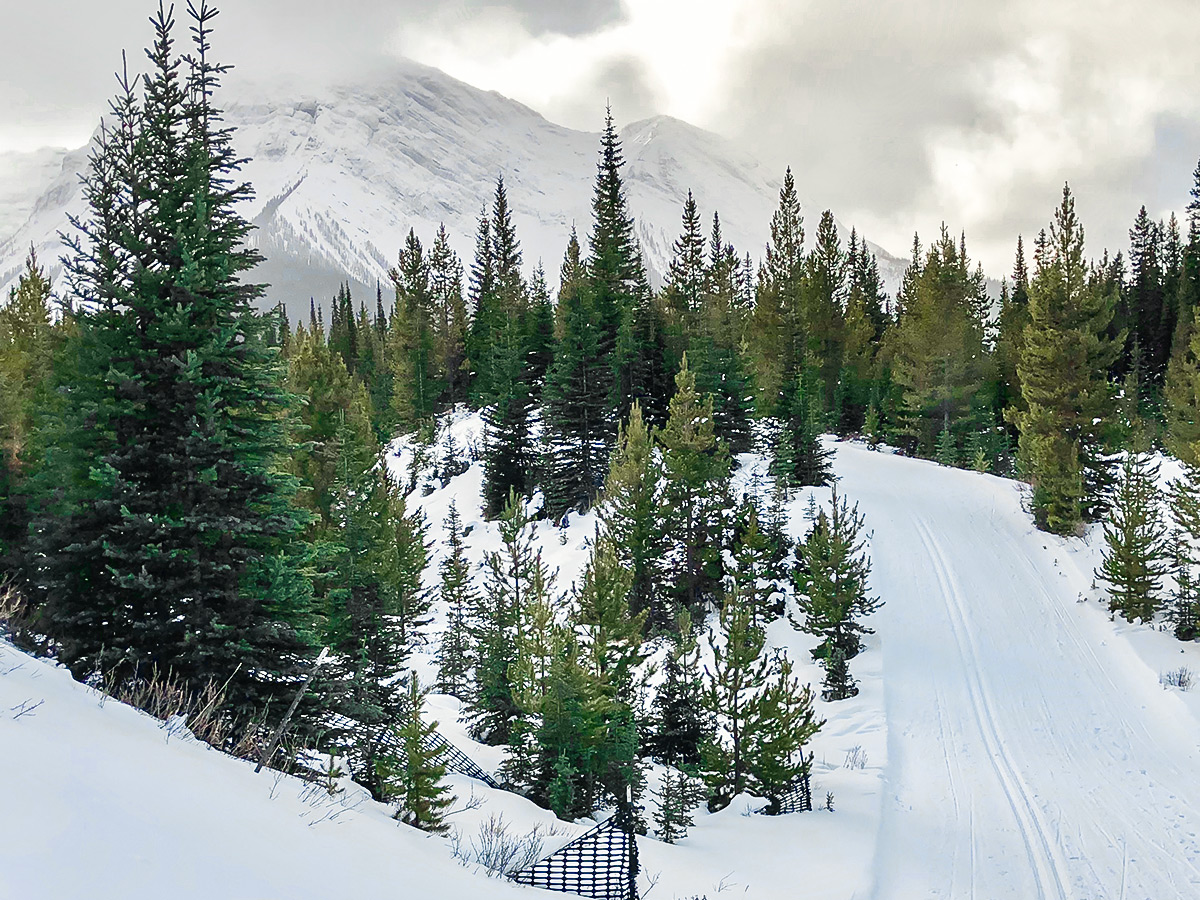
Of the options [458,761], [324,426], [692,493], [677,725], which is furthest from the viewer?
[324,426]

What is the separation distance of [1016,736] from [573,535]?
1989cm

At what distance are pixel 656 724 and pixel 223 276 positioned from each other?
41.5 ft

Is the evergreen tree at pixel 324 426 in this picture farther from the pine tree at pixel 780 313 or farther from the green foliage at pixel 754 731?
the pine tree at pixel 780 313

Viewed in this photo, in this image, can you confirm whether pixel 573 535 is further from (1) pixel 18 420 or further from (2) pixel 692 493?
(1) pixel 18 420

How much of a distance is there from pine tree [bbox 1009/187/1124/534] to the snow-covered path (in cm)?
191

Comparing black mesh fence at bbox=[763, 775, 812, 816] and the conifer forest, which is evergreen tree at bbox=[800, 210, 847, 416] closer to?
the conifer forest

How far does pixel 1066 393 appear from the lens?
86.3 feet

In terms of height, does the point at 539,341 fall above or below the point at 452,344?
below

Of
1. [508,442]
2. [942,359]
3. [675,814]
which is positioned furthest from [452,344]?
[675,814]

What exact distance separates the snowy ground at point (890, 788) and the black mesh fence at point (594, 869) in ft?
2.79

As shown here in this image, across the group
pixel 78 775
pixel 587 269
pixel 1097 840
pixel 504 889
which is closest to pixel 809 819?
pixel 1097 840

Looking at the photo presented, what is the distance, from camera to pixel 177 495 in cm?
1019

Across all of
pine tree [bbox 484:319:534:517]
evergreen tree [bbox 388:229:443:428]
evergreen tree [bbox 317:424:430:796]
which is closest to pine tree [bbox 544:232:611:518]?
pine tree [bbox 484:319:534:517]

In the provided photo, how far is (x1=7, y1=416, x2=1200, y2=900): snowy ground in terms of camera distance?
3.97 meters
